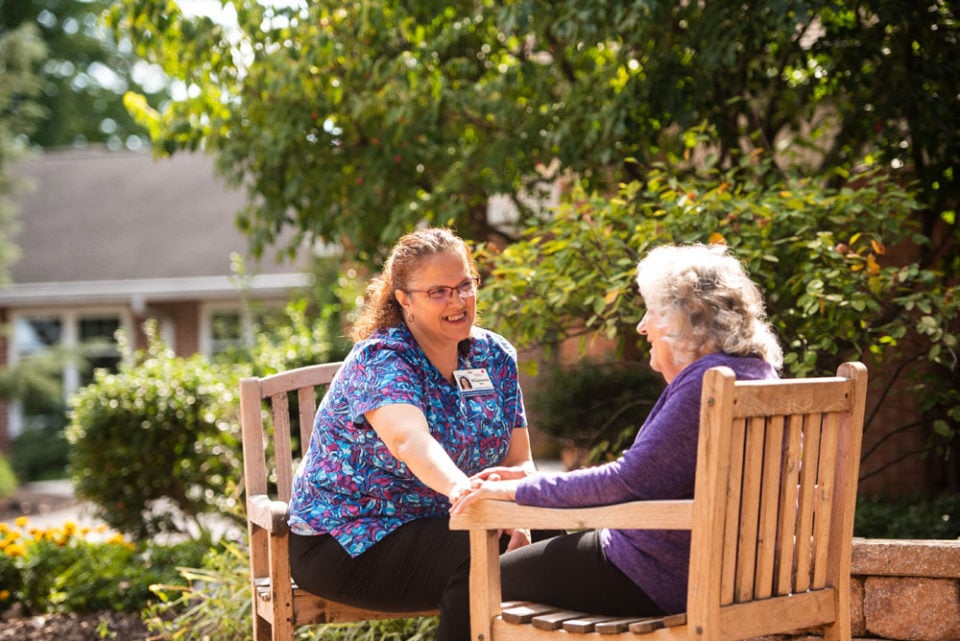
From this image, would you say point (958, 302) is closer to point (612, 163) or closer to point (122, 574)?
point (612, 163)

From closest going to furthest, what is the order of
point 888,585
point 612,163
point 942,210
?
1. point 888,585
2. point 942,210
3. point 612,163

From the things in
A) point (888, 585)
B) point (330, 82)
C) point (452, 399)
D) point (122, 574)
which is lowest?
point (122, 574)

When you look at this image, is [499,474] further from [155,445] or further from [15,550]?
Answer: [155,445]

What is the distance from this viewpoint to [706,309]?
280cm

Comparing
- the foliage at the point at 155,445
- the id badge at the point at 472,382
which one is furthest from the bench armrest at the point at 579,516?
the foliage at the point at 155,445

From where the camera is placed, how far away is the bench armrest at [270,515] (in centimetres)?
338

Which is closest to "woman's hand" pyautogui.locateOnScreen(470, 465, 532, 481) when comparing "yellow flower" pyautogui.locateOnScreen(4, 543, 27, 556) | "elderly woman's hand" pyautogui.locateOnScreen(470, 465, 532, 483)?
"elderly woman's hand" pyautogui.locateOnScreen(470, 465, 532, 483)

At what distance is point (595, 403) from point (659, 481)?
140 inches

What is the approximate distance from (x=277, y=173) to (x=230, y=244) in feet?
38.8

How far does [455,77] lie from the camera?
7.57 m

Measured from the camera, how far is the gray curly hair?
Result: 2.79 m

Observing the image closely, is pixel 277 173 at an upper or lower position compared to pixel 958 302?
upper

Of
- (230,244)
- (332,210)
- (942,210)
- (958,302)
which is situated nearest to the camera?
(958,302)

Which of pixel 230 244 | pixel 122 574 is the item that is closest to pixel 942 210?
pixel 122 574
